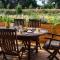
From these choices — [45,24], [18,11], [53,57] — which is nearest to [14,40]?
[53,57]

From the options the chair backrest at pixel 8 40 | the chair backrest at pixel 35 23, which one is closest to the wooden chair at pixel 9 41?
the chair backrest at pixel 8 40

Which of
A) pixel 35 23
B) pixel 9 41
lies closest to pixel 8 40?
pixel 9 41

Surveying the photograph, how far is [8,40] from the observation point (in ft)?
16.9

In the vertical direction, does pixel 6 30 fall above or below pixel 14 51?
above

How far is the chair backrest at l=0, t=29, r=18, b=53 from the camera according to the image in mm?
5082

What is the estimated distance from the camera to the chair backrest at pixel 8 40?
16.7 feet

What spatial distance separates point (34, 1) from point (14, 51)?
15.4 m

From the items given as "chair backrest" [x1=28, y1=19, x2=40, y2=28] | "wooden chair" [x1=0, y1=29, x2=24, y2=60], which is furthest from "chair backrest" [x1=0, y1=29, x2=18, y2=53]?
"chair backrest" [x1=28, y1=19, x2=40, y2=28]

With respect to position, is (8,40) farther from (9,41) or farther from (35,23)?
(35,23)

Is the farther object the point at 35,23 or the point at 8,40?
the point at 35,23

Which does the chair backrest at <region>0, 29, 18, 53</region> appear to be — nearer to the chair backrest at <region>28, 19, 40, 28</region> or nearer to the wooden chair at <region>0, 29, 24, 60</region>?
the wooden chair at <region>0, 29, 24, 60</region>

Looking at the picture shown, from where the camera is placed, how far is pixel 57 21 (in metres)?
8.20

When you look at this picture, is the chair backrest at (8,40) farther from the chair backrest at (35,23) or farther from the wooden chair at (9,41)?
the chair backrest at (35,23)

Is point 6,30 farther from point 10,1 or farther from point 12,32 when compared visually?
point 10,1
